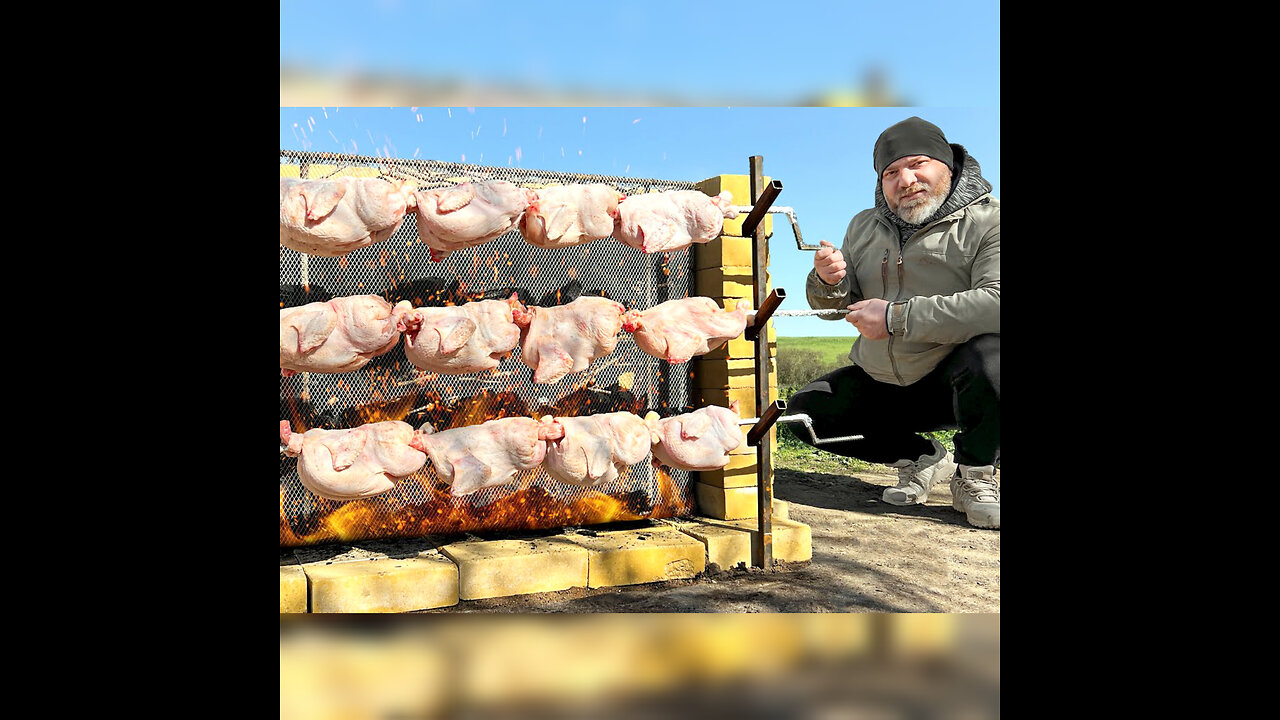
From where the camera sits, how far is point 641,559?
285 centimetres

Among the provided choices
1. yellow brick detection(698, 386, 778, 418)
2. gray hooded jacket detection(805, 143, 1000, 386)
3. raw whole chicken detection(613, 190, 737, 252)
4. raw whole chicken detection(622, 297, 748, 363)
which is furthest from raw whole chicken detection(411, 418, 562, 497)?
gray hooded jacket detection(805, 143, 1000, 386)

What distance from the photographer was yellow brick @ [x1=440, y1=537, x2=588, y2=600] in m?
2.69

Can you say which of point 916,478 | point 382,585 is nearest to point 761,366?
point 382,585

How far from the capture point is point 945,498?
4.31 metres

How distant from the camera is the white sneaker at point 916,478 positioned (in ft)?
13.8

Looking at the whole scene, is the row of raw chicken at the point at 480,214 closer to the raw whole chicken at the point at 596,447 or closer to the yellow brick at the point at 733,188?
the yellow brick at the point at 733,188

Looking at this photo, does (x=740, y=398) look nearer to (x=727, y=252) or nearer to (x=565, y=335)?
(x=727, y=252)

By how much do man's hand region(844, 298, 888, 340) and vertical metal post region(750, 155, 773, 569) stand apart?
0.44m

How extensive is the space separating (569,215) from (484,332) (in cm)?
47

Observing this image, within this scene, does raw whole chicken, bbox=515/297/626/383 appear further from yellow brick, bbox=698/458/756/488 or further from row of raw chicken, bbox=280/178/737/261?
yellow brick, bbox=698/458/756/488

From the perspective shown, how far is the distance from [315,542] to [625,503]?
1160 mm

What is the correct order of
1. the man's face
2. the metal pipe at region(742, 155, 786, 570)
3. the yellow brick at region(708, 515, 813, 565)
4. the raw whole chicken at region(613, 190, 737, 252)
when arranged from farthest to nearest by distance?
the man's face
the yellow brick at region(708, 515, 813, 565)
the metal pipe at region(742, 155, 786, 570)
the raw whole chicken at region(613, 190, 737, 252)

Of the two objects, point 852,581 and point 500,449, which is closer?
point 500,449

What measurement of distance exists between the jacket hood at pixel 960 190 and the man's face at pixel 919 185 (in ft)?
0.09
